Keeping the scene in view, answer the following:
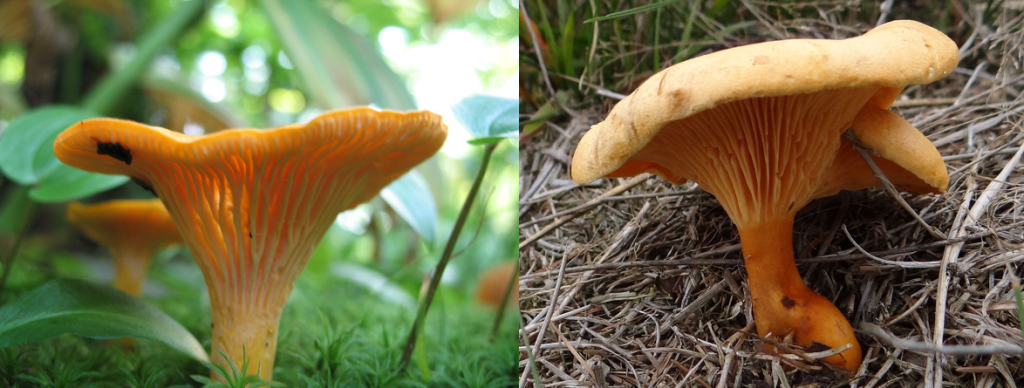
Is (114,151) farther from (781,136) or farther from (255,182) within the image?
(781,136)

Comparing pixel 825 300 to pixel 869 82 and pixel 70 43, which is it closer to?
pixel 869 82

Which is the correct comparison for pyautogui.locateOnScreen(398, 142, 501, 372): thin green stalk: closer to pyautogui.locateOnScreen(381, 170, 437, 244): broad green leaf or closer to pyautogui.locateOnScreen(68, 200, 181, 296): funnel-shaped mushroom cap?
pyautogui.locateOnScreen(381, 170, 437, 244): broad green leaf

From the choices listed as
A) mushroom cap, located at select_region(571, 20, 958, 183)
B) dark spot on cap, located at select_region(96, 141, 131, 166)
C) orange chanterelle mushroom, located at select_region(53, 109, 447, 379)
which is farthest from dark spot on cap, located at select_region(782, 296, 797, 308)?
dark spot on cap, located at select_region(96, 141, 131, 166)

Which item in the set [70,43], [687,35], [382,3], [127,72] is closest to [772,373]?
[687,35]

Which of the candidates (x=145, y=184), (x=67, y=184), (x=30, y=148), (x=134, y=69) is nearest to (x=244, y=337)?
(x=145, y=184)

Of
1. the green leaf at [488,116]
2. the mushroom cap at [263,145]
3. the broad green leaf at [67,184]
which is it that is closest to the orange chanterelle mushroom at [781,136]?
the green leaf at [488,116]
